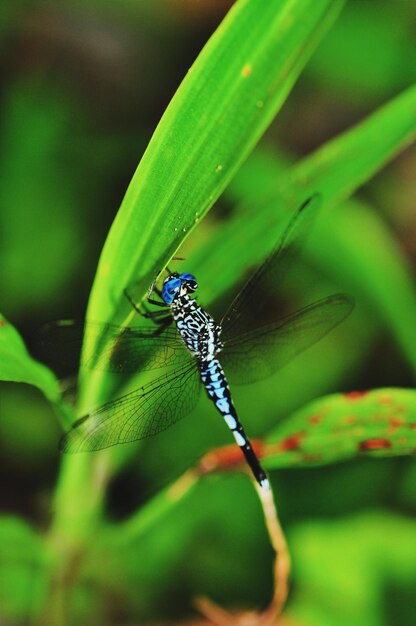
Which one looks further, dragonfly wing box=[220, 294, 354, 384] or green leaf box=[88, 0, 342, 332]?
dragonfly wing box=[220, 294, 354, 384]

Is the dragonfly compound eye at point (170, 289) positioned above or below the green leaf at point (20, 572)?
above

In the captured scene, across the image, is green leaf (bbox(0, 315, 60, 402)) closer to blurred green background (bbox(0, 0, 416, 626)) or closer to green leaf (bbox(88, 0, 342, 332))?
green leaf (bbox(88, 0, 342, 332))

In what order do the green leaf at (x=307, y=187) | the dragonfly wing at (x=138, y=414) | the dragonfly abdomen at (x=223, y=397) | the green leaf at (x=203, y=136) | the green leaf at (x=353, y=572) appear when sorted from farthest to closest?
1. the green leaf at (x=353, y=572)
2. the dragonfly abdomen at (x=223, y=397)
3. the green leaf at (x=307, y=187)
4. the dragonfly wing at (x=138, y=414)
5. the green leaf at (x=203, y=136)

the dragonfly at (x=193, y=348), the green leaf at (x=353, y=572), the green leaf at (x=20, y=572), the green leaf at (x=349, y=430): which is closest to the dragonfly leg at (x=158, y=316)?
the dragonfly at (x=193, y=348)

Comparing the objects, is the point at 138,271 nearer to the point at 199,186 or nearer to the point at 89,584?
the point at 199,186

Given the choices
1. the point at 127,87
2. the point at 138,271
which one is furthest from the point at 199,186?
the point at 127,87

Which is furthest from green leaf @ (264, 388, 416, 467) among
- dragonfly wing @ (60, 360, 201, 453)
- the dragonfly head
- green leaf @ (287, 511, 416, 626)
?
green leaf @ (287, 511, 416, 626)

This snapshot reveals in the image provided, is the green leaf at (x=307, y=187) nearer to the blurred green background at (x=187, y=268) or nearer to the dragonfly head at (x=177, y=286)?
the dragonfly head at (x=177, y=286)

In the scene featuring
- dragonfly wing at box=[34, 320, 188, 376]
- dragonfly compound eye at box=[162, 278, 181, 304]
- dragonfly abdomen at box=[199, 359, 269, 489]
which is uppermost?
dragonfly compound eye at box=[162, 278, 181, 304]
